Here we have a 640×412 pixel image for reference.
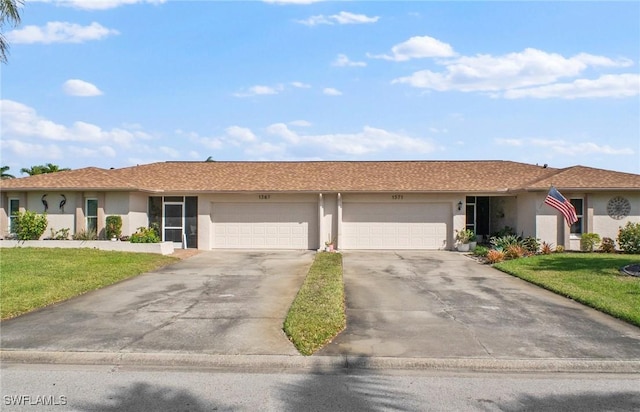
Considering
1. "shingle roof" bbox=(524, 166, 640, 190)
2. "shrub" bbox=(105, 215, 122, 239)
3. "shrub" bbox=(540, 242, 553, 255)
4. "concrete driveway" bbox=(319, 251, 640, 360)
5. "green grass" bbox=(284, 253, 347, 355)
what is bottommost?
"concrete driveway" bbox=(319, 251, 640, 360)

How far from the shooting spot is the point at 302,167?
977 inches

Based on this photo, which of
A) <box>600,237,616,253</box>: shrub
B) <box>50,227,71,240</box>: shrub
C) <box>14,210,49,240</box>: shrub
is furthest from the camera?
<box>50,227,71,240</box>: shrub

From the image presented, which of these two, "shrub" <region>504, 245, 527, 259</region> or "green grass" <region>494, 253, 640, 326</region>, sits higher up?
"shrub" <region>504, 245, 527, 259</region>

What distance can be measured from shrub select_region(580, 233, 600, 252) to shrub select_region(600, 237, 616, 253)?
0.24 metres

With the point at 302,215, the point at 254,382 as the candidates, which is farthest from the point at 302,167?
the point at 254,382

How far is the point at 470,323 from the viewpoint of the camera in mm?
8133

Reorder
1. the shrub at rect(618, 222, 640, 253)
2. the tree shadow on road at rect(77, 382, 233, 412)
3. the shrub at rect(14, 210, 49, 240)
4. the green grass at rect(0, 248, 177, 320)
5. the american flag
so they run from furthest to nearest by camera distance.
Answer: the shrub at rect(14, 210, 49, 240) → the shrub at rect(618, 222, 640, 253) → the american flag → the green grass at rect(0, 248, 177, 320) → the tree shadow on road at rect(77, 382, 233, 412)

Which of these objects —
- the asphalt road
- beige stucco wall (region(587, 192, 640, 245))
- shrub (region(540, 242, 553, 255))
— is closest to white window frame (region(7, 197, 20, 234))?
the asphalt road

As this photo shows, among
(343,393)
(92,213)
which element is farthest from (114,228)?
(343,393)

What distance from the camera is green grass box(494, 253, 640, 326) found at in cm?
924

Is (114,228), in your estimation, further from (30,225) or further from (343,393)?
(343,393)

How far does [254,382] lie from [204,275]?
8570mm

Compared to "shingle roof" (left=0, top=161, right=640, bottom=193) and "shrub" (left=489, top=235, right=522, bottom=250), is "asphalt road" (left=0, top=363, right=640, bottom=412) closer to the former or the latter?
"shrub" (left=489, top=235, right=522, bottom=250)

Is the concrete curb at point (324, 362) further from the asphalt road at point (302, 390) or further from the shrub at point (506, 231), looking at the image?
the shrub at point (506, 231)
